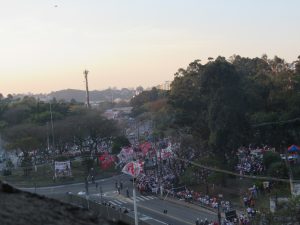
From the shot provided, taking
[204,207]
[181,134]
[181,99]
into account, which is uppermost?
[181,99]

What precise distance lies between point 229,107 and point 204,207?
6774 mm

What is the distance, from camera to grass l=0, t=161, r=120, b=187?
39.0 m

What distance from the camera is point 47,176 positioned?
135 ft

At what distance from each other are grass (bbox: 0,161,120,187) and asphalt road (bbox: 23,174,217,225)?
36.4 inches

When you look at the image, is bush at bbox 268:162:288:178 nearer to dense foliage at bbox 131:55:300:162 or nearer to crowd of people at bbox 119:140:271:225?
crowd of people at bbox 119:140:271:225

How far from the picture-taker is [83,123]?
146 ft

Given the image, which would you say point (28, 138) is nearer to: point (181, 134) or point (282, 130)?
point (181, 134)

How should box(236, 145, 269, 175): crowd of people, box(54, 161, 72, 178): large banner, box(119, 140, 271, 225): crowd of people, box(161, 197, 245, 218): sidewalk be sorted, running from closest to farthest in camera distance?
box(161, 197, 245, 218): sidewalk → box(119, 140, 271, 225): crowd of people → box(236, 145, 269, 175): crowd of people → box(54, 161, 72, 178): large banner

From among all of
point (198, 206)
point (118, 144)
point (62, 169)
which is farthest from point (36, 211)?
point (118, 144)

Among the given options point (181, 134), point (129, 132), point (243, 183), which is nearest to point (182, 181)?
point (243, 183)

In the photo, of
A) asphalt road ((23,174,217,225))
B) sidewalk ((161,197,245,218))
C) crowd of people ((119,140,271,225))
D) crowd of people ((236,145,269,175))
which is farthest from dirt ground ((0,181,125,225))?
crowd of people ((236,145,269,175))

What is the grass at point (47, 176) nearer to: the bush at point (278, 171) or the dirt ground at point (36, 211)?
the bush at point (278, 171)

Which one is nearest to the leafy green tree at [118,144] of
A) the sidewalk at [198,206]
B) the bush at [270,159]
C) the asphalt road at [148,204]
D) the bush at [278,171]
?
the asphalt road at [148,204]

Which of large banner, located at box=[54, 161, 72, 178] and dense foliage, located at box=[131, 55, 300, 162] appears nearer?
dense foliage, located at box=[131, 55, 300, 162]
